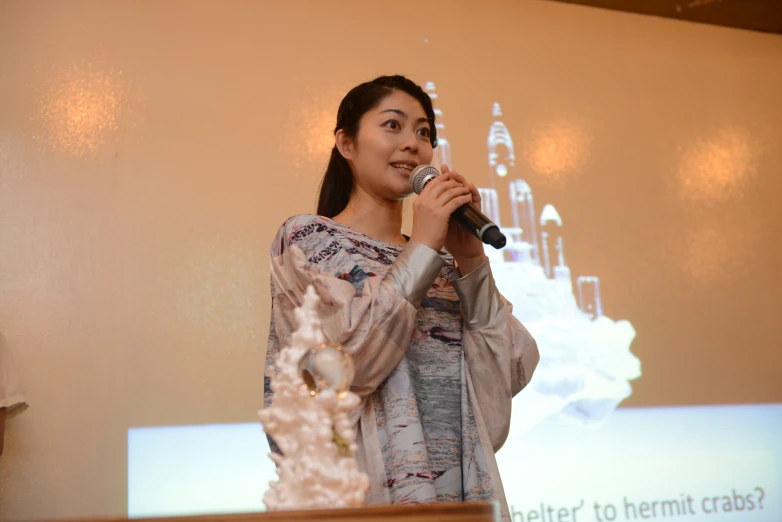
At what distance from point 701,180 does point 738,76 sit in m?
0.57

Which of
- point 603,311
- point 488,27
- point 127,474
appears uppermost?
point 488,27

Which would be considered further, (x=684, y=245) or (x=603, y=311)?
(x=684, y=245)

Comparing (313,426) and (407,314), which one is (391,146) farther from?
(313,426)

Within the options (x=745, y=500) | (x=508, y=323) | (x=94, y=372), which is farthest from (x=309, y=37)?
(x=745, y=500)

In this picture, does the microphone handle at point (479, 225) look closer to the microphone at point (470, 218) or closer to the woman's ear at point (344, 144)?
the microphone at point (470, 218)

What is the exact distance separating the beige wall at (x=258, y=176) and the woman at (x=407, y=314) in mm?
1207

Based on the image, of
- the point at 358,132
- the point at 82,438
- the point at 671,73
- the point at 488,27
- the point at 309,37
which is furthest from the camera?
the point at 671,73

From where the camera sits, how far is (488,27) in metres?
3.33

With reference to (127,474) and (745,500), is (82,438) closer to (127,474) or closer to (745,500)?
(127,474)

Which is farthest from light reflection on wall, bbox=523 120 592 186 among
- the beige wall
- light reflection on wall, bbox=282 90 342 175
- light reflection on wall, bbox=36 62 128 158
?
light reflection on wall, bbox=36 62 128 158

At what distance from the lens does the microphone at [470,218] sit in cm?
128

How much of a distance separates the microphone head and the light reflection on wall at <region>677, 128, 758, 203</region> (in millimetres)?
2226

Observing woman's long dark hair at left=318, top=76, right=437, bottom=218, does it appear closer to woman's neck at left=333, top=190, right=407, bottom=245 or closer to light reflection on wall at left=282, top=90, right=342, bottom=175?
woman's neck at left=333, top=190, right=407, bottom=245

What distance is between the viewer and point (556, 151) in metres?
3.26
